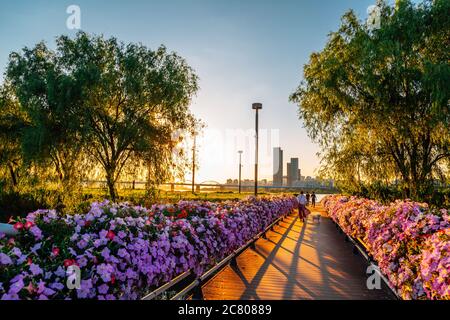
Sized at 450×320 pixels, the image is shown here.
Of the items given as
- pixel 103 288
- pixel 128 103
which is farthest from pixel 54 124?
pixel 103 288

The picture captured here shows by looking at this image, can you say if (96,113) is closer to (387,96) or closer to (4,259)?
(387,96)

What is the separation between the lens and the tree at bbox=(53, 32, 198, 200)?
16.2m

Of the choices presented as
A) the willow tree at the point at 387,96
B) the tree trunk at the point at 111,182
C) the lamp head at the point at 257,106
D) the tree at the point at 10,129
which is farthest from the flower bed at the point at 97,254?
the lamp head at the point at 257,106

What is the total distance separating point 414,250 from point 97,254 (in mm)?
4453

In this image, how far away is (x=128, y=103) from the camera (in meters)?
16.5

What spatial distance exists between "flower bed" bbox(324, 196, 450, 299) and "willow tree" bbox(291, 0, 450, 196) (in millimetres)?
7221

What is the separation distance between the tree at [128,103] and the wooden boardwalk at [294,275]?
761 centimetres

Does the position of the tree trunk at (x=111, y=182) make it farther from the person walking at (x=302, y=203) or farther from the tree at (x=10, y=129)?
the person walking at (x=302, y=203)

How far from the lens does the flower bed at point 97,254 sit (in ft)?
9.99

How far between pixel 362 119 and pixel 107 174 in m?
11.4

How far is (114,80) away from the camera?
16.2m

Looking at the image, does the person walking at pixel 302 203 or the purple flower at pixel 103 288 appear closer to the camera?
the purple flower at pixel 103 288
